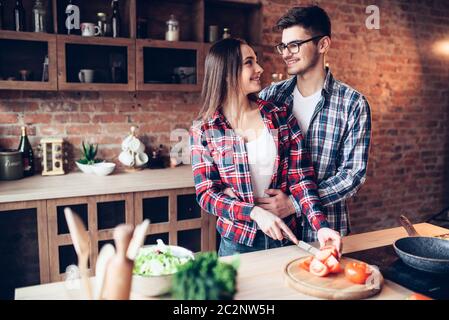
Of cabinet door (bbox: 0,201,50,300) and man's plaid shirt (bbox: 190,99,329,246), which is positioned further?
cabinet door (bbox: 0,201,50,300)

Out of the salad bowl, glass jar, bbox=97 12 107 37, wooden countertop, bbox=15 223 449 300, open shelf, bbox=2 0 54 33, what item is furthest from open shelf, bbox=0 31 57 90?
the salad bowl

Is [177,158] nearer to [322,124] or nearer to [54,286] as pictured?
[322,124]

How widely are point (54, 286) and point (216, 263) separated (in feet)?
1.89

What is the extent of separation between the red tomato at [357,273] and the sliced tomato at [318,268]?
0.07 meters

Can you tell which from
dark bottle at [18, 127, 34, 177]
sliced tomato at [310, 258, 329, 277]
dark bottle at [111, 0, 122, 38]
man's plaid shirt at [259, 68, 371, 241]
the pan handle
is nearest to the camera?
sliced tomato at [310, 258, 329, 277]

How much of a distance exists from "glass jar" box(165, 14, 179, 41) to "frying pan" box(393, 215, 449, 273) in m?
2.31

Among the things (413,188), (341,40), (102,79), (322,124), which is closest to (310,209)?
(322,124)

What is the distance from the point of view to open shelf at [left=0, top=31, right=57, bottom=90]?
2.90 m

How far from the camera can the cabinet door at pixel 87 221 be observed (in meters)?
2.75

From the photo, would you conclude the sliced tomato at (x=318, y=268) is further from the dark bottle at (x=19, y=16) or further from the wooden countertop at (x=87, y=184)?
the dark bottle at (x=19, y=16)

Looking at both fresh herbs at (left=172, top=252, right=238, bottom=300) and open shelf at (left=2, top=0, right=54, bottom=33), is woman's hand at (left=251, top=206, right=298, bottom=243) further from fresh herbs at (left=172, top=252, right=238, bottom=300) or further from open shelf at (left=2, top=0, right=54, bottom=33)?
open shelf at (left=2, top=0, right=54, bottom=33)

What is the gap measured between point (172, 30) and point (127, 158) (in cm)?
100

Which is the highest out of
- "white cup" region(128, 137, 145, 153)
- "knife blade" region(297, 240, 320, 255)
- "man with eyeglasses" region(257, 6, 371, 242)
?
"man with eyeglasses" region(257, 6, 371, 242)

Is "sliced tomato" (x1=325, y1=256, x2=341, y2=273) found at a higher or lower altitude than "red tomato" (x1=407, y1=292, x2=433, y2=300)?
higher
